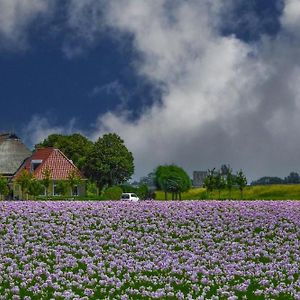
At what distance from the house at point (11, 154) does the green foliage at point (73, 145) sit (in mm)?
5633

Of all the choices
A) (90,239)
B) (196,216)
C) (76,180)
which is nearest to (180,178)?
(76,180)

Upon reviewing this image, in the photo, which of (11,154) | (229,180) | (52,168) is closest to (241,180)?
(229,180)

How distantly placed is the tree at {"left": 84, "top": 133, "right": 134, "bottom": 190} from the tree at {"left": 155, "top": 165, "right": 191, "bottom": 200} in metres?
23.8

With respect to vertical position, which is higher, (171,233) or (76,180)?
(76,180)

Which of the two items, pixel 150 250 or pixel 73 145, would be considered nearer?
pixel 150 250

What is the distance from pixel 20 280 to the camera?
19.2 metres

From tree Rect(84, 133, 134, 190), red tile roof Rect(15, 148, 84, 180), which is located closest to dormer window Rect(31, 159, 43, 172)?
red tile roof Rect(15, 148, 84, 180)

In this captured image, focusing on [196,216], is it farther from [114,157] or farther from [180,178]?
[114,157]

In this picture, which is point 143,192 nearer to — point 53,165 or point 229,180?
point 229,180

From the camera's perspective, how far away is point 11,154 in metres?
111

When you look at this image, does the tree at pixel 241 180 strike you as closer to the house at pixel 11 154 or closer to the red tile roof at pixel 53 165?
the red tile roof at pixel 53 165

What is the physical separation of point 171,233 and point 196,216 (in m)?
3.27

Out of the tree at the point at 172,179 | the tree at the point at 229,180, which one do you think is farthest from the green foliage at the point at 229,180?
the tree at the point at 172,179

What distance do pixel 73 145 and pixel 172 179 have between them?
3845 cm
